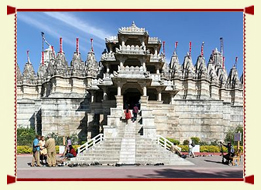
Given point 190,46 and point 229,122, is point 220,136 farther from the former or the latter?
point 190,46

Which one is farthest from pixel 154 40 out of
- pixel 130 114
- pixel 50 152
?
pixel 50 152

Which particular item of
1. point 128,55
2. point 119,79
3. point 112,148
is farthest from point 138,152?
point 128,55

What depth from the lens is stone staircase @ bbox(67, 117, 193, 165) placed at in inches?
679

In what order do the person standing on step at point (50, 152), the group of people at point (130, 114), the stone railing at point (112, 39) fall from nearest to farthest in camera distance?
the person standing on step at point (50, 152)
the group of people at point (130, 114)
the stone railing at point (112, 39)

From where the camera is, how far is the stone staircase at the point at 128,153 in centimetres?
1723

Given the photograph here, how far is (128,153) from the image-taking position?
17844 mm

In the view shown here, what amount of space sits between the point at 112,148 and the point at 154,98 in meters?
14.4

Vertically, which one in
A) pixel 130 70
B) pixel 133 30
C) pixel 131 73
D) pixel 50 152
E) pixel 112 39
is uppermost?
pixel 133 30

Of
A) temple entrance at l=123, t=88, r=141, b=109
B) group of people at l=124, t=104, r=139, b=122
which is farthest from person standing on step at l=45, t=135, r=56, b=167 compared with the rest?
temple entrance at l=123, t=88, r=141, b=109

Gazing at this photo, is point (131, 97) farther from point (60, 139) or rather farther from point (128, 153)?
point (128, 153)

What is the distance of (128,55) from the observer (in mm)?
28875

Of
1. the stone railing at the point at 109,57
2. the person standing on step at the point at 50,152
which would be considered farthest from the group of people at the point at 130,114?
the stone railing at the point at 109,57

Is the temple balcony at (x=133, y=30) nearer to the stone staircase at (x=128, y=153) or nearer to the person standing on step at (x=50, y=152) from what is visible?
the stone staircase at (x=128, y=153)

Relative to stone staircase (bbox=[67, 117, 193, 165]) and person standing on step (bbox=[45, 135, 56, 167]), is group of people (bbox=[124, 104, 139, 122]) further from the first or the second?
person standing on step (bbox=[45, 135, 56, 167])
